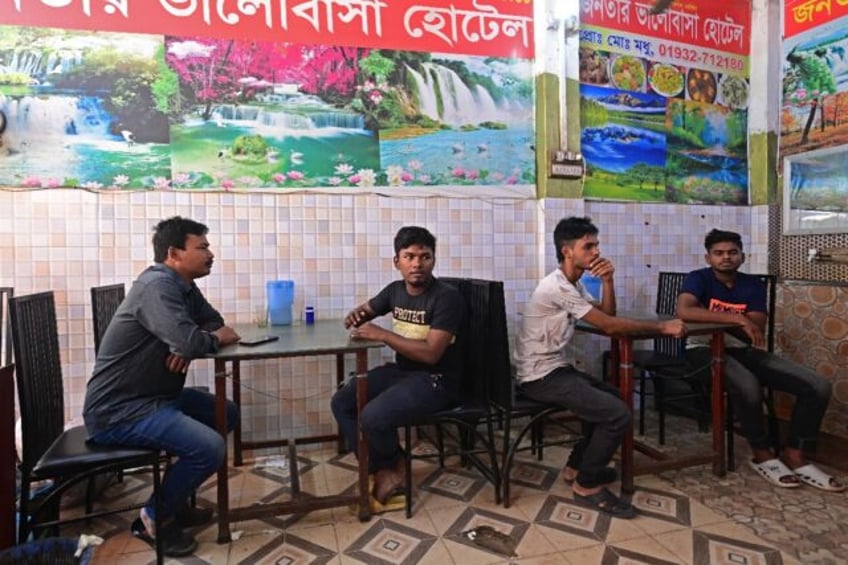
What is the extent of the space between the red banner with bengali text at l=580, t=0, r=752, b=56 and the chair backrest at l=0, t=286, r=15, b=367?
11.9 ft

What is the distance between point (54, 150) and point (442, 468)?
8.58ft

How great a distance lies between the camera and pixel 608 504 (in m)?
2.30

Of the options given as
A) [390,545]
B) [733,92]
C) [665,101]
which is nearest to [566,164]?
[665,101]

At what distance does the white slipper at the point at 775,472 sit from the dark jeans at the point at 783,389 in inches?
3.4

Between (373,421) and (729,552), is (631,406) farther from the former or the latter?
(373,421)

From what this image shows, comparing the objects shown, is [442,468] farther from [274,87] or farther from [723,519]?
[274,87]

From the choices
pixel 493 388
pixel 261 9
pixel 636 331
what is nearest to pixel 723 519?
pixel 636 331

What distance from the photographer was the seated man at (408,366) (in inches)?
88.0

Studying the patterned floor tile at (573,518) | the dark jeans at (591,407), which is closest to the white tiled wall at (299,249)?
the dark jeans at (591,407)

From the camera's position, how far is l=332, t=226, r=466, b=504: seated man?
7.33 feet

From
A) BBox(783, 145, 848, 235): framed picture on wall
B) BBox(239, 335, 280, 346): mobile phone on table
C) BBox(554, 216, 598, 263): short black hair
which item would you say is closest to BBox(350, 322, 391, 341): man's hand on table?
BBox(239, 335, 280, 346): mobile phone on table

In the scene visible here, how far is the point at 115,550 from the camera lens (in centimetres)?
208

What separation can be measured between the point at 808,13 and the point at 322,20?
3124 millimetres

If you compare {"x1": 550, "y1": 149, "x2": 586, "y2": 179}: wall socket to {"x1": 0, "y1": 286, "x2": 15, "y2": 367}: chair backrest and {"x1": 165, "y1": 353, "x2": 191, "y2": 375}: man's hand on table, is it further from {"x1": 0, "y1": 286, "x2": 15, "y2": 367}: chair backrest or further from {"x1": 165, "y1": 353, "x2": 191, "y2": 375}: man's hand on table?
{"x1": 0, "y1": 286, "x2": 15, "y2": 367}: chair backrest
